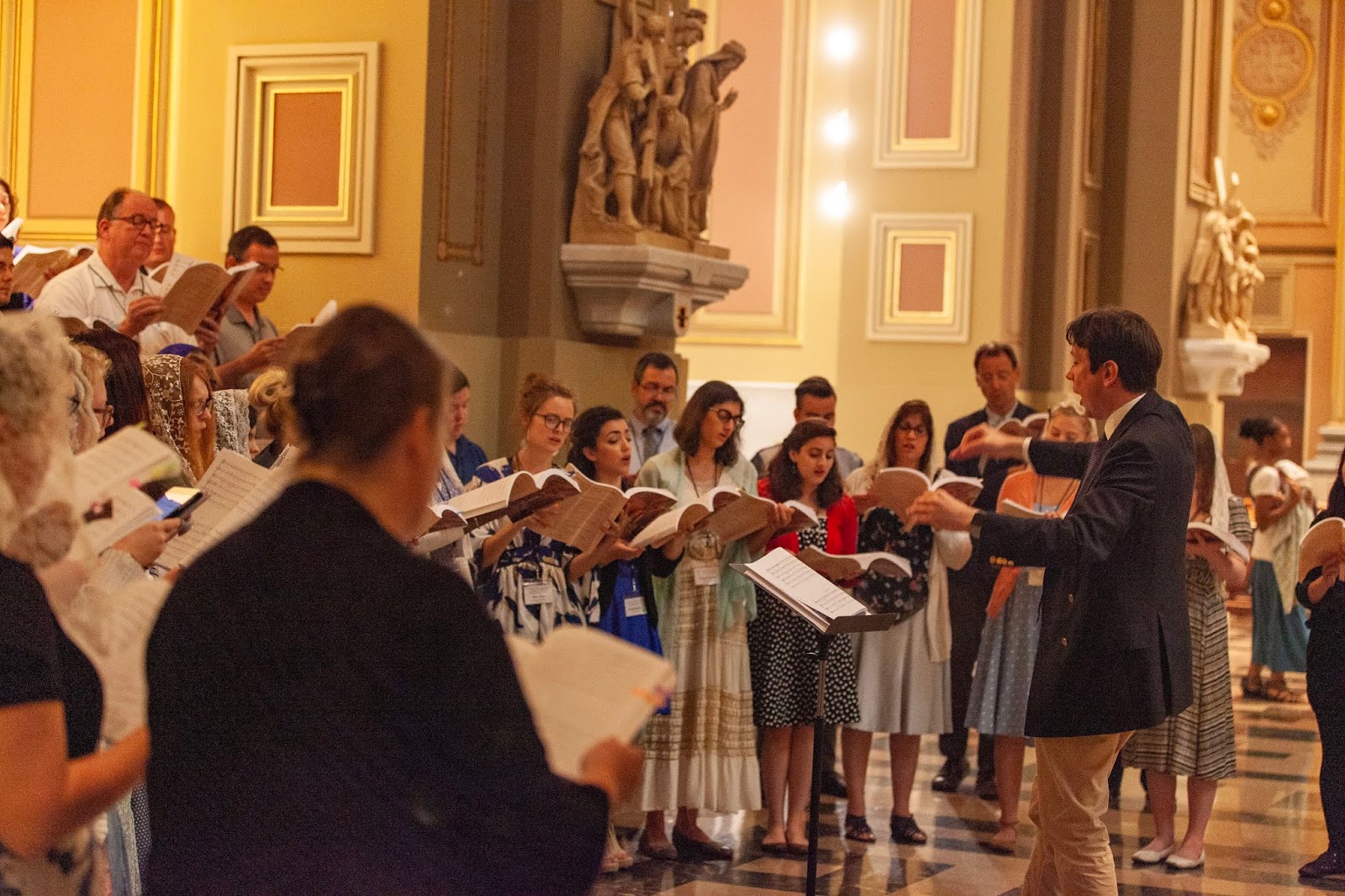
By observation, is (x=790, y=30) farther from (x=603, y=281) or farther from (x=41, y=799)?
(x=41, y=799)

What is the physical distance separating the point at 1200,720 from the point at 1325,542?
31.3 inches

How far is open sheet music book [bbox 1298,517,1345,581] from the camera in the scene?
5996mm

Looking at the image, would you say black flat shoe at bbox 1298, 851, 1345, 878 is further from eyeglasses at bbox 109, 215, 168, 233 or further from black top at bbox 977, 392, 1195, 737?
eyeglasses at bbox 109, 215, 168, 233

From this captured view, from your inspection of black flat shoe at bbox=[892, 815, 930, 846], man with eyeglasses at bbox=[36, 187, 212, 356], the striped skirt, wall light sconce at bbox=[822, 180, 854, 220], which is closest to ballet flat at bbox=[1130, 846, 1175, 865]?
the striped skirt

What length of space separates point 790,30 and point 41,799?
1374cm

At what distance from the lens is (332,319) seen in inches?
73.2

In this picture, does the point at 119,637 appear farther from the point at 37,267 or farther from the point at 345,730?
the point at 37,267

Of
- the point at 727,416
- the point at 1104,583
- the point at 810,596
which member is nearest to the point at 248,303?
the point at 727,416

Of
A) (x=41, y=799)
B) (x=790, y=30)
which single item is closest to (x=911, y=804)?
(x=41, y=799)

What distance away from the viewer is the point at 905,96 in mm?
12570

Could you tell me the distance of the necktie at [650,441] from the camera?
6.93 metres

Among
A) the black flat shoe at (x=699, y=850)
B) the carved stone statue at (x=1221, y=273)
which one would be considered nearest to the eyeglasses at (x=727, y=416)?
the black flat shoe at (x=699, y=850)

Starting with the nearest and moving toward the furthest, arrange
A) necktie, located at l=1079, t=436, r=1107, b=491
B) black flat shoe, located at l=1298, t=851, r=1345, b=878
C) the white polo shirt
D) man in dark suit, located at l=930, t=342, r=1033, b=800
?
1. necktie, located at l=1079, t=436, r=1107, b=491
2. the white polo shirt
3. black flat shoe, located at l=1298, t=851, r=1345, b=878
4. man in dark suit, located at l=930, t=342, r=1033, b=800

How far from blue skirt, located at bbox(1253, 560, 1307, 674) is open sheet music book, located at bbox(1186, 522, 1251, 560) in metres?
5.01
